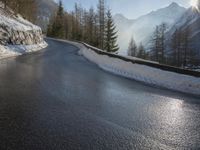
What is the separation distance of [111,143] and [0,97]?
442cm

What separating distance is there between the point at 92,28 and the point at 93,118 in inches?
2726

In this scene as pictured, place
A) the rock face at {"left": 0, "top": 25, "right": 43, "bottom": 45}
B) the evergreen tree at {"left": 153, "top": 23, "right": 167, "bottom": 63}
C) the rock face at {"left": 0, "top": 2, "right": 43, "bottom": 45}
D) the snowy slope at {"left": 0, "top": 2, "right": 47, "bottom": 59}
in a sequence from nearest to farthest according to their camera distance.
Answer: the snowy slope at {"left": 0, "top": 2, "right": 47, "bottom": 59} → the rock face at {"left": 0, "top": 25, "right": 43, "bottom": 45} → the rock face at {"left": 0, "top": 2, "right": 43, "bottom": 45} → the evergreen tree at {"left": 153, "top": 23, "right": 167, "bottom": 63}

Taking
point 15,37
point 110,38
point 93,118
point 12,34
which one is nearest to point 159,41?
point 110,38

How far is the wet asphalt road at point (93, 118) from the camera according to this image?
194 inches

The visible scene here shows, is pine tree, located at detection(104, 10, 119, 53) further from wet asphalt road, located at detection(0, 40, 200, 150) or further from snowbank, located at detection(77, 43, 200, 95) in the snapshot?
wet asphalt road, located at detection(0, 40, 200, 150)

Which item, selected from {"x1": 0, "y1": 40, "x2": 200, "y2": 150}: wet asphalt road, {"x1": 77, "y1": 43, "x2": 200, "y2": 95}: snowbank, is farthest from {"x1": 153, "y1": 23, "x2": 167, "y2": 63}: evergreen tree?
{"x1": 0, "y1": 40, "x2": 200, "y2": 150}: wet asphalt road

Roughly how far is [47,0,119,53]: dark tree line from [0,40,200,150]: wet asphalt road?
50230 mm

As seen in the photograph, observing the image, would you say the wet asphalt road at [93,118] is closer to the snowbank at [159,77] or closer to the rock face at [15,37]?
the snowbank at [159,77]

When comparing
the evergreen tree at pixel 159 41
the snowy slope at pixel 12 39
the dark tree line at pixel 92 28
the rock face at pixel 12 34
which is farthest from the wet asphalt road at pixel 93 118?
the evergreen tree at pixel 159 41

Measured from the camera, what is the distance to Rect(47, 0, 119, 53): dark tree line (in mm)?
63506

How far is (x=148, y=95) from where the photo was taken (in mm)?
9352

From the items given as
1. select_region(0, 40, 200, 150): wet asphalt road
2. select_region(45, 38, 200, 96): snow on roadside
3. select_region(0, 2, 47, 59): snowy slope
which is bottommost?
select_region(0, 40, 200, 150): wet asphalt road

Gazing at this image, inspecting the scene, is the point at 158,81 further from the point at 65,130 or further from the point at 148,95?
the point at 65,130

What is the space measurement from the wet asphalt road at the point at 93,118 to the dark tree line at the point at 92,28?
165 feet
